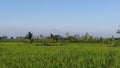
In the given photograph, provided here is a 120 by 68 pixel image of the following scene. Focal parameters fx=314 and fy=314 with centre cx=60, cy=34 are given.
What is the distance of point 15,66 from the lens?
273 inches

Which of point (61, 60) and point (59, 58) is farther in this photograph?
point (59, 58)

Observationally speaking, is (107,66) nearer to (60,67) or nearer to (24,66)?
(60,67)

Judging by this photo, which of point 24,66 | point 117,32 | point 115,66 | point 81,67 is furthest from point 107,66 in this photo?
point 117,32

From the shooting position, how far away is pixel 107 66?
22.9 ft

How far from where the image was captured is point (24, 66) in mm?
6922

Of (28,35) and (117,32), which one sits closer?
(117,32)

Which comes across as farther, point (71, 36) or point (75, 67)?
point (71, 36)

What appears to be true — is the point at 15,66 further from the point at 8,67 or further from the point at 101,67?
the point at 101,67

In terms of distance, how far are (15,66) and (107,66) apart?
2039 millimetres

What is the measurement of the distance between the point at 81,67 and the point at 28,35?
40.7 m

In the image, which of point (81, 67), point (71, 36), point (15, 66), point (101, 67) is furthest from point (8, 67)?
point (71, 36)

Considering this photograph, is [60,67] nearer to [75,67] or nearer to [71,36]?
[75,67]

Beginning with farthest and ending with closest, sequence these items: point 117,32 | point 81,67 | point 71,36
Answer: point 71,36, point 117,32, point 81,67

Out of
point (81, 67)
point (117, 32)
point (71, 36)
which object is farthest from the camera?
point (71, 36)
